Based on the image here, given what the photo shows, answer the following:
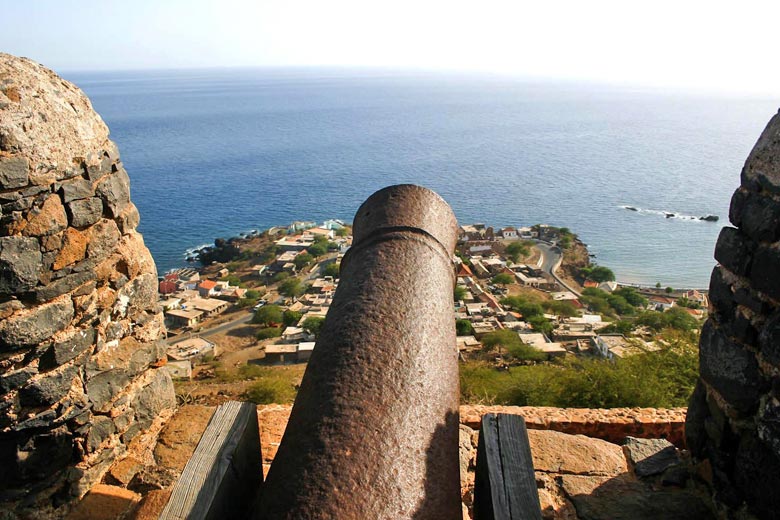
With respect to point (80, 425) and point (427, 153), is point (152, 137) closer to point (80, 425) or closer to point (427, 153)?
point (427, 153)

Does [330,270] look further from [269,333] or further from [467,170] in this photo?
[467,170]

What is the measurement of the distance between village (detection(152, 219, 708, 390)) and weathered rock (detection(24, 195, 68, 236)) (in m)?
10.4

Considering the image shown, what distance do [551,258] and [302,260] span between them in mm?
17787

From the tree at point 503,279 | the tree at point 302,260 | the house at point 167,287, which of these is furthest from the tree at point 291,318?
the tree at point 503,279

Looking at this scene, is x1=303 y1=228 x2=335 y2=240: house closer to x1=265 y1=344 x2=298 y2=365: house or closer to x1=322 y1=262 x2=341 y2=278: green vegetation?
x1=322 y1=262 x2=341 y2=278: green vegetation

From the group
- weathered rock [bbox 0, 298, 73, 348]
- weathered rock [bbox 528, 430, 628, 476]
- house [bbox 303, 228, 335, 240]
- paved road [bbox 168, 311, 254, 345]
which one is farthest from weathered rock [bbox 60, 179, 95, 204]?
house [bbox 303, 228, 335, 240]

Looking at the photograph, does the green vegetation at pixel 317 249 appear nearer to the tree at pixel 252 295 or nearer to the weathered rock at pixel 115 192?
the tree at pixel 252 295

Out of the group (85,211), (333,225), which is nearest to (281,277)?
(333,225)

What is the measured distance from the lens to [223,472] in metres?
2.17

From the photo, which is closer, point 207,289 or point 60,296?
point 60,296

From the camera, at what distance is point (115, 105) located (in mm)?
134750

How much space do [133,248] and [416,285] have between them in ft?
7.83

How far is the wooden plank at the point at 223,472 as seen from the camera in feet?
6.72

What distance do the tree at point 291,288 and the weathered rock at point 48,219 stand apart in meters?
31.4
